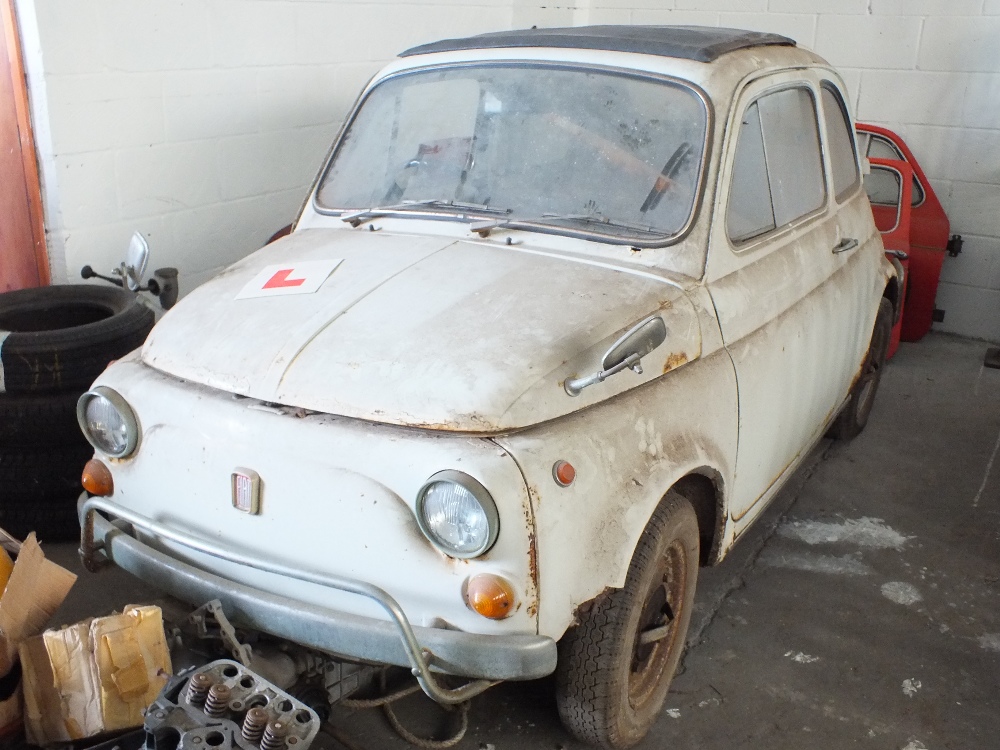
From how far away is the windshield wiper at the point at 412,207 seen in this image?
2975mm

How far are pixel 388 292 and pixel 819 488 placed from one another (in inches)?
96.4

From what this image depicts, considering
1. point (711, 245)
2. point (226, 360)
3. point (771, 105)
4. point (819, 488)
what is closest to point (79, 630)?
point (226, 360)

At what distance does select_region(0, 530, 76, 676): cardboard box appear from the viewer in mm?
2469

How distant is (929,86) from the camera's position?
19.6ft

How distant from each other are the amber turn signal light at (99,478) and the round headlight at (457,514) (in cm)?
98

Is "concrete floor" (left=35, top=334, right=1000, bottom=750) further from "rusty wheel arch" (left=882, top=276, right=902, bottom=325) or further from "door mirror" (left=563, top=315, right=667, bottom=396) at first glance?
"door mirror" (left=563, top=315, right=667, bottom=396)

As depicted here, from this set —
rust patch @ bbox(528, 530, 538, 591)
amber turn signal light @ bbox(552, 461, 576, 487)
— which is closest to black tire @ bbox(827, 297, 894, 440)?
amber turn signal light @ bbox(552, 461, 576, 487)

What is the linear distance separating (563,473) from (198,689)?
0.91 m

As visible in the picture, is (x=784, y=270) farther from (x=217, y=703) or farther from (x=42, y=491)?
(x=42, y=491)

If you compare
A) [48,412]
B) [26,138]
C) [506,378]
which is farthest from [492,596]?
[26,138]

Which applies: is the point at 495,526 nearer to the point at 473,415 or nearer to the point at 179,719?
the point at 473,415

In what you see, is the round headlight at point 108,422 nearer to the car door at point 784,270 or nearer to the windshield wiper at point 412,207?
the windshield wiper at point 412,207

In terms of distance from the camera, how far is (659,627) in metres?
2.63

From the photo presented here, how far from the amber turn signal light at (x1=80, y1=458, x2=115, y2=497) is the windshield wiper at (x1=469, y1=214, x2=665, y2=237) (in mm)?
1219
